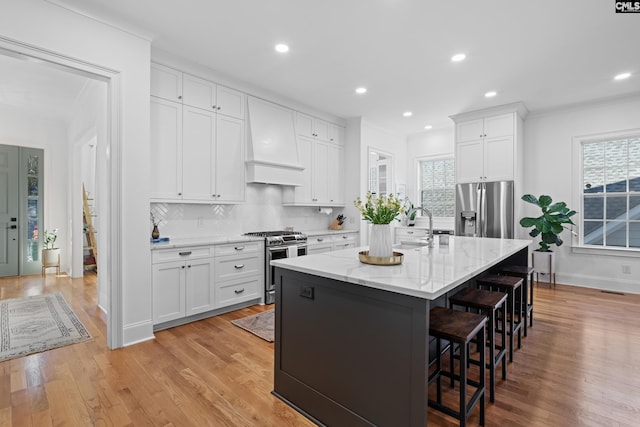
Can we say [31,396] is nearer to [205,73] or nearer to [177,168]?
[177,168]

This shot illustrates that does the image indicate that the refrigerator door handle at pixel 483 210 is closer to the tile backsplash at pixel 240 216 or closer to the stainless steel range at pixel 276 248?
the tile backsplash at pixel 240 216

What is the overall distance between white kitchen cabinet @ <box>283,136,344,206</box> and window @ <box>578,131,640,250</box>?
388 centimetres

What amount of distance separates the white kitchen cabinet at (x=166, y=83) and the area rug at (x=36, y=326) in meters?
2.55

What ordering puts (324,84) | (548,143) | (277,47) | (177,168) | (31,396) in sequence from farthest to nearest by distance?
(548,143)
(324,84)
(177,168)
(277,47)
(31,396)

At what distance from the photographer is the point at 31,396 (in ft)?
6.90

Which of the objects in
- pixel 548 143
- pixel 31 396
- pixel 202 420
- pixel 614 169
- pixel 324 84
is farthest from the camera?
pixel 548 143

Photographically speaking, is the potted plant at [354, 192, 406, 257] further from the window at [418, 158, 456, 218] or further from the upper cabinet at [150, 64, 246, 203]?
the window at [418, 158, 456, 218]

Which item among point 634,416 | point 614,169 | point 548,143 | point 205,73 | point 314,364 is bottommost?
point 634,416

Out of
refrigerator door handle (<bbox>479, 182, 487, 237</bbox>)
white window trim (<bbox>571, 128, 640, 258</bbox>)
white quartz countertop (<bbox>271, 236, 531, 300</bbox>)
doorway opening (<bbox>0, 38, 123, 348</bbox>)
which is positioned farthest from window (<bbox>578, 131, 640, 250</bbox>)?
doorway opening (<bbox>0, 38, 123, 348</bbox>)

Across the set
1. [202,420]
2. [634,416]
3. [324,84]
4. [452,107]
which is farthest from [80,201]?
[634,416]

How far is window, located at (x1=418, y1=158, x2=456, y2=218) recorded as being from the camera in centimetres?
661

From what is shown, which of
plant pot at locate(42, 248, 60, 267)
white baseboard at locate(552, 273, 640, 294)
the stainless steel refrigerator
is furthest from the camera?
plant pot at locate(42, 248, 60, 267)

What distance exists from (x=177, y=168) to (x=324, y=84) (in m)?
2.18

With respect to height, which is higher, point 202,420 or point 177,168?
point 177,168
